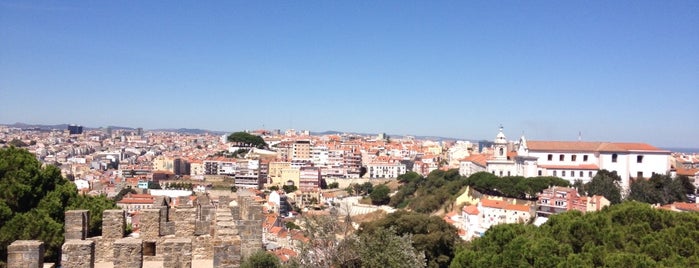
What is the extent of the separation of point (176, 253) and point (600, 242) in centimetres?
1292

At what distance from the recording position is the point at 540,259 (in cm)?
1377

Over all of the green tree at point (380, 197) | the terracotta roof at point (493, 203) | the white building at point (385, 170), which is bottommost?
the green tree at point (380, 197)

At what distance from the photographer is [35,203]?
12.2m

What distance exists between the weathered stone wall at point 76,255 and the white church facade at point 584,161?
5007cm

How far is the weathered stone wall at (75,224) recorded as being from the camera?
25.5ft

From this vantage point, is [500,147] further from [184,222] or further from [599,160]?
[184,222]

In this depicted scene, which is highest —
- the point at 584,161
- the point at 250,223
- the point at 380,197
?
the point at 250,223

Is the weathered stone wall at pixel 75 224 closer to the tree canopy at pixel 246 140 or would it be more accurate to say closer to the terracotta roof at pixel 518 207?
the terracotta roof at pixel 518 207

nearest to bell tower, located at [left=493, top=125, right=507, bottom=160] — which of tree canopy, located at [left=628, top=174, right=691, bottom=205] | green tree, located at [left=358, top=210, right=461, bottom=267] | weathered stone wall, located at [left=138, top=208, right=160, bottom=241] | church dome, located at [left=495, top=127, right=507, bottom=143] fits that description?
church dome, located at [left=495, top=127, right=507, bottom=143]

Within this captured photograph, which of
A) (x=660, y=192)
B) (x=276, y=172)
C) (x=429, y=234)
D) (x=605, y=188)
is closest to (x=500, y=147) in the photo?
(x=605, y=188)

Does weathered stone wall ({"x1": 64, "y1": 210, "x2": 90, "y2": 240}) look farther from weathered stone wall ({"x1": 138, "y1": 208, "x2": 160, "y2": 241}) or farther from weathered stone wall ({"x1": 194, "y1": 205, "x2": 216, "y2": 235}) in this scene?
weathered stone wall ({"x1": 194, "y1": 205, "x2": 216, "y2": 235})

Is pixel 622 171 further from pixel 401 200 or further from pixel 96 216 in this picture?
pixel 96 216

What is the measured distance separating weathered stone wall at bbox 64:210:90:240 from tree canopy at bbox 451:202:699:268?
33.8ft

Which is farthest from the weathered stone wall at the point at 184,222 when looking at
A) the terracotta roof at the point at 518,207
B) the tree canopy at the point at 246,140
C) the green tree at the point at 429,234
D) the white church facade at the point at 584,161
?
the tree canopy at the point at 246,140
